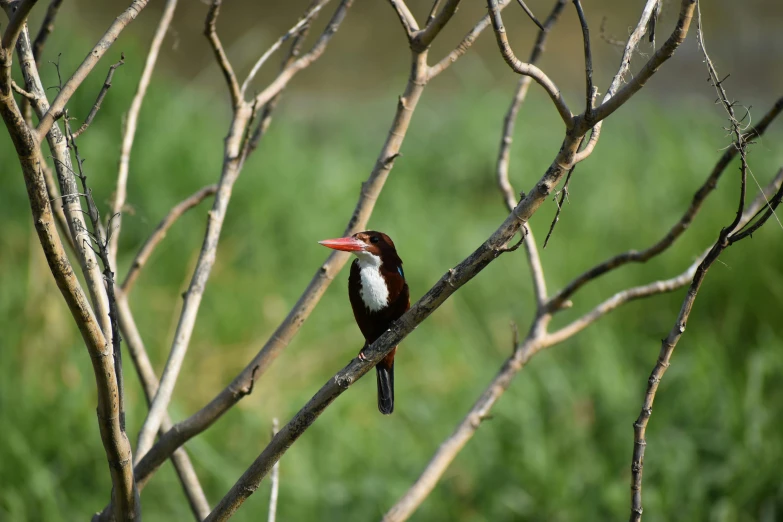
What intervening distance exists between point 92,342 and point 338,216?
12.7ft

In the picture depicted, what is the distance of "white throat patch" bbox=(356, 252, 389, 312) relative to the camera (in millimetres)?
1897

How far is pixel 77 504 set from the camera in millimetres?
3023

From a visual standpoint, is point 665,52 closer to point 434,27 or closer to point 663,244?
point 434,27

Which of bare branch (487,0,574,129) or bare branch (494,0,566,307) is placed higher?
bare branch (494,0,566,307)

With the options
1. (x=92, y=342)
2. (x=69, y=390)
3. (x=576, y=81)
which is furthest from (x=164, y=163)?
(x=576, y=81)

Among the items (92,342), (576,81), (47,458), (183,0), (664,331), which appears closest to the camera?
(92,342)

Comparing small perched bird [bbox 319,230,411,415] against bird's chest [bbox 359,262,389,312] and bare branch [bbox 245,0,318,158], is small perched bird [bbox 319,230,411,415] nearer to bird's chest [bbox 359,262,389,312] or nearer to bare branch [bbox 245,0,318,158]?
bird's chest [bbox 359,262,389,312]

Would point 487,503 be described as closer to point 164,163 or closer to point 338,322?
point 338,322

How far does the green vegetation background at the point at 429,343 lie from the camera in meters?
2.95

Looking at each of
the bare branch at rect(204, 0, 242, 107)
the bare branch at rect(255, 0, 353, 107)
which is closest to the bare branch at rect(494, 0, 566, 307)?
the bare branch at rect(255, 0, 353, 107)

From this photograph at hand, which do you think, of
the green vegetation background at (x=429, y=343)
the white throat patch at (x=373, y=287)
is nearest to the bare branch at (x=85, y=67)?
the white throat patch at (x=373, y=287)

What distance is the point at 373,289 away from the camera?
1.90 m

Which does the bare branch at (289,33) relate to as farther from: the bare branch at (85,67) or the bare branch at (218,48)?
the bare branch at (85,67)

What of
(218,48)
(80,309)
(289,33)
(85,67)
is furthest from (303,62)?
(80,309)
